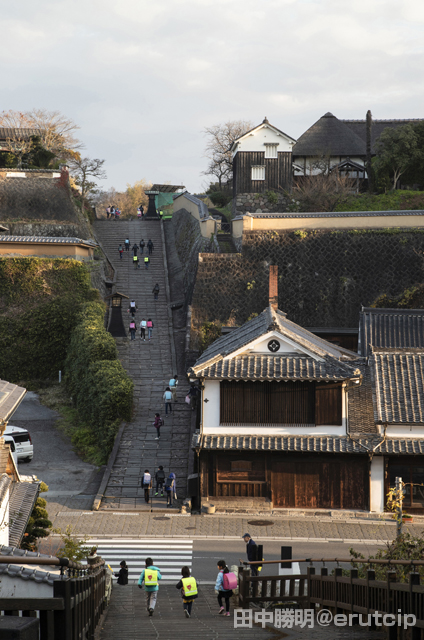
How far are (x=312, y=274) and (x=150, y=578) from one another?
3181 cm

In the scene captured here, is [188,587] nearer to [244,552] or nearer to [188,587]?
[188,587]

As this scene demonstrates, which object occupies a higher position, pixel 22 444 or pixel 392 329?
pixel 392 329

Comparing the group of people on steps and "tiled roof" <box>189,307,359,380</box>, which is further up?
"tiled roof" <box>189,307,359,380</box>

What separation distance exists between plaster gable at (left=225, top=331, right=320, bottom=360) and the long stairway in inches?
248

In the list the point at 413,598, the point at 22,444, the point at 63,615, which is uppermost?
the point at 63,615

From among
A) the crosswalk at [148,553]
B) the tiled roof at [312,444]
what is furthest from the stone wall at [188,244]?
the crosswalk at [148,553]

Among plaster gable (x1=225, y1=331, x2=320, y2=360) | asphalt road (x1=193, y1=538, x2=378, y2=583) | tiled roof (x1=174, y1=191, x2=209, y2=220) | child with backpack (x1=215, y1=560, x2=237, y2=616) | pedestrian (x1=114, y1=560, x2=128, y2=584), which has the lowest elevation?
asphalt road (x1=193, y1=538, x2=378, y2=583)

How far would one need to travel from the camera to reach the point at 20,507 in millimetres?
17969

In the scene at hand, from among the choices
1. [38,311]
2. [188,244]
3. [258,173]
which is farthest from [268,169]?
[38,311]

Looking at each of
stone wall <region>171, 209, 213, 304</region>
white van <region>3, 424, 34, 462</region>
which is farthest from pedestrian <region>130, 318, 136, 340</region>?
white van <region>3, 424, 34, 462</region>

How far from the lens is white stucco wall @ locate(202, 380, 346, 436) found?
2786cm

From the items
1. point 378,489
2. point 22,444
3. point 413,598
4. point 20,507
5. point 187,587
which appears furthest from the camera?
point 22,444

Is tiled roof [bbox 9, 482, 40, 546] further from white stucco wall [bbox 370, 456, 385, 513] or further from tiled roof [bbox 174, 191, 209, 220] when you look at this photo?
tiled roof [bbox 174, 191, 209, 220]

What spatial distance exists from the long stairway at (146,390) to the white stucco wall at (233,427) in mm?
3346
